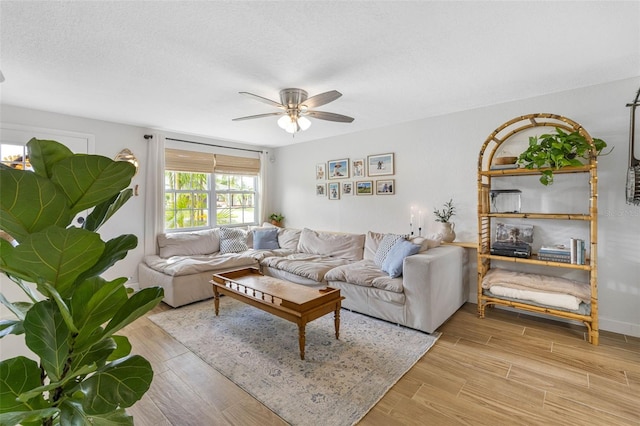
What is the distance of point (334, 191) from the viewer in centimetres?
500

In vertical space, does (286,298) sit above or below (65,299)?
below

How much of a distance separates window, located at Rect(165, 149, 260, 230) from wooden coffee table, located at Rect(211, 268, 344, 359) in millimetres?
1967

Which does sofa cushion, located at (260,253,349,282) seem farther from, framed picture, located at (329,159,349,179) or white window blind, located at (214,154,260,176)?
white window blind, located at (214,154,260,176)

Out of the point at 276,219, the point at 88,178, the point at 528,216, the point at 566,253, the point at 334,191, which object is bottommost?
the point at 566,253

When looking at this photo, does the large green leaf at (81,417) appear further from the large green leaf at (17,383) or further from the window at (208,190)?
the window at (208,190)

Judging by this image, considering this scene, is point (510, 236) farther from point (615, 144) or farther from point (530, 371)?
point (530, 371)

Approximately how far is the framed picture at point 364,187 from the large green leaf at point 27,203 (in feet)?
13.7

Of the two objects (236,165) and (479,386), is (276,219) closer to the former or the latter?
(236,165)

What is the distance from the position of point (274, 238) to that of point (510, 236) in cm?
335

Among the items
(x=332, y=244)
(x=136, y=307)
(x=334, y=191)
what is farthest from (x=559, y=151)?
(x=136, y=307)

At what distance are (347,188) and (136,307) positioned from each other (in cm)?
432

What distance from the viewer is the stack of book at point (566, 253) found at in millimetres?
2693

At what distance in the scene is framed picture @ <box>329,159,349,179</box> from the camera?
482 centimetres

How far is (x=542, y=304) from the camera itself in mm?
2777
